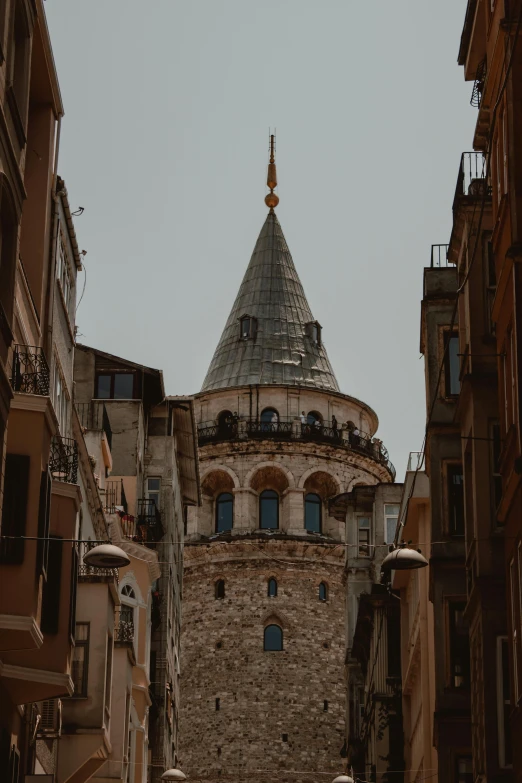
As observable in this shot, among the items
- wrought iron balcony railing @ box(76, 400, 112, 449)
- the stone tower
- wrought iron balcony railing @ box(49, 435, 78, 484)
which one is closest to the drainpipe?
wrought iron balcony railing @ box(49, 435, 78, 484)

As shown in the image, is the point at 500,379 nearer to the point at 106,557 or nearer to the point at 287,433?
the point at 106,557

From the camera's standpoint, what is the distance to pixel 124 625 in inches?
1625

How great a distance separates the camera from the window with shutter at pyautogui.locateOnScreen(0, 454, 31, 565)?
2216 cm

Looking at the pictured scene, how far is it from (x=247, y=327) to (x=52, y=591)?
214 feet

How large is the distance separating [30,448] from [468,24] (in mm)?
10019

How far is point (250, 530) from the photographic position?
82.7m

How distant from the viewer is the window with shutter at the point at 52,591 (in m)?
24.9

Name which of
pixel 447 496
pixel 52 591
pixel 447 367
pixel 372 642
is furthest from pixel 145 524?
pixel 52 591

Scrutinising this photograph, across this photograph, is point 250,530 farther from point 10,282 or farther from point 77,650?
point 10,282

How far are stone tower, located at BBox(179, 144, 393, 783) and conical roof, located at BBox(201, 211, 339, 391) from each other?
12 centimetres

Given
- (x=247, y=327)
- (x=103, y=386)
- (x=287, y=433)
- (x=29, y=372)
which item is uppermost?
(x=247, y=327)

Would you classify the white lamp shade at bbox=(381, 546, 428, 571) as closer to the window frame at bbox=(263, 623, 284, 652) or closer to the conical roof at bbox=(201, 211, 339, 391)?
the window frame at bbox=(263, 623, 284, 652)

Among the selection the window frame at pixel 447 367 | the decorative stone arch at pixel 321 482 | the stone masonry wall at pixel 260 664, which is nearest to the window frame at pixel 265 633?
the stone masonry wall at pixel 260 664

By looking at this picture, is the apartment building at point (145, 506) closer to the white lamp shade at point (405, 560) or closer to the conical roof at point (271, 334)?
the white lamp shade at point (405, 560)
